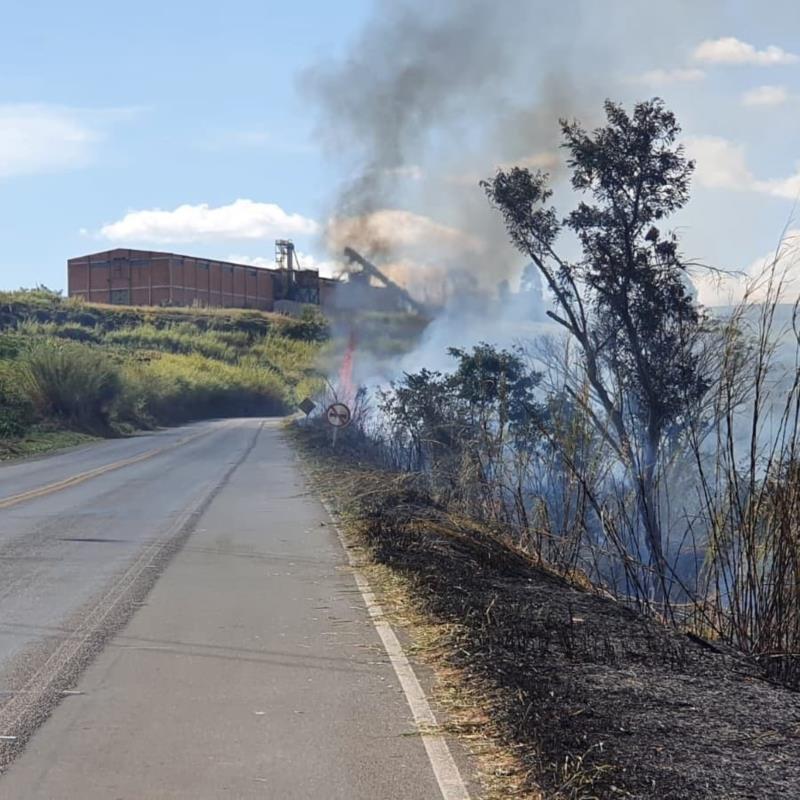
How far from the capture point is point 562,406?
12.1m

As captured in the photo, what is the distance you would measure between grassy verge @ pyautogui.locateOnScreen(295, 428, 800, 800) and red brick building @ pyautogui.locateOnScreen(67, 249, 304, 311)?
74003 mm

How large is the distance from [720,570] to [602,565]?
17.5 feet

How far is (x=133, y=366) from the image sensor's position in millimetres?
64812

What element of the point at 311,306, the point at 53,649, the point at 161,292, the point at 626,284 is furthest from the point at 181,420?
the point at 53,649

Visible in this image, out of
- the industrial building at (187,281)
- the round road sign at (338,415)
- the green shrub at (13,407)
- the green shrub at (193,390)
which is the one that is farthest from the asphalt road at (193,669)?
the industrial building at (187,281)

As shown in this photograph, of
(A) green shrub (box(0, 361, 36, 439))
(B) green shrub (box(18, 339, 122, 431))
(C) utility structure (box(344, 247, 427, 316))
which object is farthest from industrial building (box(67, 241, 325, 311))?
(C) utility structure (box(344, 247, 427, 316))

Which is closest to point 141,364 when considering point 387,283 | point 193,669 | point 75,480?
point 387,283

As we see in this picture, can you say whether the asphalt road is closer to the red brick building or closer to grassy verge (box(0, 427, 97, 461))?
grassy verge (box(0, 427, 97, 461))

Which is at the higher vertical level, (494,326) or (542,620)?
(494,326)

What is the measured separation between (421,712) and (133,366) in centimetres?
6007

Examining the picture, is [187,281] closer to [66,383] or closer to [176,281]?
[176,281]

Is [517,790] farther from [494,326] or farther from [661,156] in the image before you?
[494,326]

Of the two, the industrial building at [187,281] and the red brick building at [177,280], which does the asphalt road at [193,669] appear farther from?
the red brick building at [177,280]

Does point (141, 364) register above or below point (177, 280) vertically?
below
